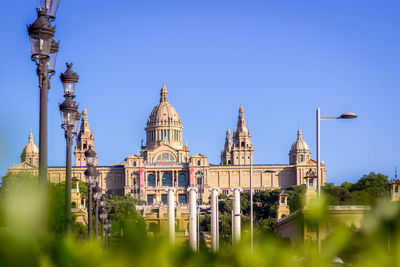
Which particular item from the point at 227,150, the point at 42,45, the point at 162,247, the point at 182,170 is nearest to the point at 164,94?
the point at 227,150

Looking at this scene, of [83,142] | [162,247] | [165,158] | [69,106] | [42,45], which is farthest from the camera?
[83,142]

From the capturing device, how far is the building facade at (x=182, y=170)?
159 metres

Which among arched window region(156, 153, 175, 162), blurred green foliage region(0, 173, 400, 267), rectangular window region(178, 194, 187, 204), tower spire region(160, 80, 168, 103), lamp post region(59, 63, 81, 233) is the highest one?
tower spire region(160, 80, 168, 103)

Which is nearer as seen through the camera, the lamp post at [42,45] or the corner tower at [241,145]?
the lamp post at [42,45]

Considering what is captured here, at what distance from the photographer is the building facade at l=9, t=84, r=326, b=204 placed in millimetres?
159000

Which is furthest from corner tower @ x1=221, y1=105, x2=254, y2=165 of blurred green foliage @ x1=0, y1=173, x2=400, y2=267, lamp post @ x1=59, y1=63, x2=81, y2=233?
blurred green foliage @ x1=0, y1=173, x2=400, y2=267

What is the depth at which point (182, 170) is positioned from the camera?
16175cm

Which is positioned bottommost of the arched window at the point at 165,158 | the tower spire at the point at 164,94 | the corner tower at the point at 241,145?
the arched window at the point at 165,158

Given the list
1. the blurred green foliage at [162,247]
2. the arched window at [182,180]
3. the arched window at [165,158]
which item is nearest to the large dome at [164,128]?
the arched window at [165,158]

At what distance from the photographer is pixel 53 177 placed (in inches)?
6580

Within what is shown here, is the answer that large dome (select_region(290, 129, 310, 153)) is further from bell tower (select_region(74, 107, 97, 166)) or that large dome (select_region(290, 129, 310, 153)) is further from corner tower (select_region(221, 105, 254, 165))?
bell tower (select_region(74, 107, 97, 166))

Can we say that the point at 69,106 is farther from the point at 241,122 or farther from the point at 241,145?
the point at 241,122

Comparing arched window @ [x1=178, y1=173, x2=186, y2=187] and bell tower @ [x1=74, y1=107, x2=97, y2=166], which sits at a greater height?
bell tower @ [x1=74, y1=107, x2=97, y2=166]

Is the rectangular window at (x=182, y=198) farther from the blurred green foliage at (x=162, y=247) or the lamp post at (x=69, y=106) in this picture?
the blurred green foliage at (x=162, y=247)
